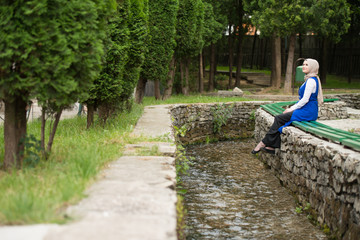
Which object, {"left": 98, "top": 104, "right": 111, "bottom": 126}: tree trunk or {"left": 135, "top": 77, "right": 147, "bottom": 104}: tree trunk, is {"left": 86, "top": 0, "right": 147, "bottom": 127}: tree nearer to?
{"left": 98, "top": 104, "right": 111, "bottom": 126}: tree trunk

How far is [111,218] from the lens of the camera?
3293 millimetres

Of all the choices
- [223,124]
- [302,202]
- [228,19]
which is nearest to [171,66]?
[223,124]

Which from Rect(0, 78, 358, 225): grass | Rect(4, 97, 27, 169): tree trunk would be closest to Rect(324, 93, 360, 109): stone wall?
Rect(0, 78, 358, 225): grass

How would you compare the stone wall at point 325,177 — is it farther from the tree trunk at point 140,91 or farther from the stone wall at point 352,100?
the stone wall at point 352,100

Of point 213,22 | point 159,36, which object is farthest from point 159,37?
point 213,22

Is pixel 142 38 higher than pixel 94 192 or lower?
higher

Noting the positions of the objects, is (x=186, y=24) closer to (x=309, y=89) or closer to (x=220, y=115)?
(x=220, y=115)

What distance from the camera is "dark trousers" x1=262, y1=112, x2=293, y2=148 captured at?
8.86 m

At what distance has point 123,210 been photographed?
3484 mm

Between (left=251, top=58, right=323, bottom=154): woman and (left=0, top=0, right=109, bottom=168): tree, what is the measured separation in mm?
4622

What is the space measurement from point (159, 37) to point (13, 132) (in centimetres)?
1129

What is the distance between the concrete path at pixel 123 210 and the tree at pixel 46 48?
3.64 ft

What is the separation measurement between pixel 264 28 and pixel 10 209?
726 inches

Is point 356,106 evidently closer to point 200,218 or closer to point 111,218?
point 200,218
